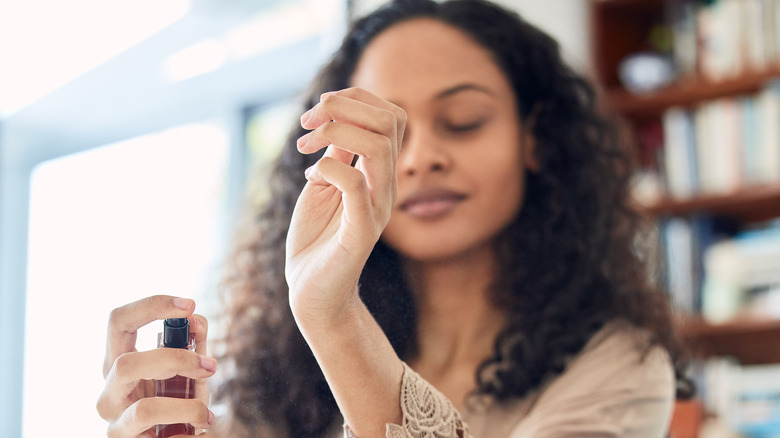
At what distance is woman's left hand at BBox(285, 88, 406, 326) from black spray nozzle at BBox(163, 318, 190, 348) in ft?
0.16

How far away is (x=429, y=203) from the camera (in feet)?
1.18

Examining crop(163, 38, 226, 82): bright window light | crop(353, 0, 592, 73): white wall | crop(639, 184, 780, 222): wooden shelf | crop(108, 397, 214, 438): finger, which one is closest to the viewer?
crop(108, 397, 214, 438): finger

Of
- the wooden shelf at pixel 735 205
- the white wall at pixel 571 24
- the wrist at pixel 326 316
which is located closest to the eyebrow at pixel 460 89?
the wrist at pixel 326 316

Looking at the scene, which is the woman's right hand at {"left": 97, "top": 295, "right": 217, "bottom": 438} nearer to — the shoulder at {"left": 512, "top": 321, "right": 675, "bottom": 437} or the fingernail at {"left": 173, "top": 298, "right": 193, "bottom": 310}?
the fingernail at {"left": 173, "top": 298, "right": 193, "bottom": 310}

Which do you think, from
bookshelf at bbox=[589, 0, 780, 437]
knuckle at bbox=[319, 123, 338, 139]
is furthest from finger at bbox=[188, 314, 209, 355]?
bookshelf at bbox=[589, 0, 780, 437]

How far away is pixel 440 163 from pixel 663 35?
71.3 inches

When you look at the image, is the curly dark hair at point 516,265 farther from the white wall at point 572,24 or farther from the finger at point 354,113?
the white wall at point 572,24

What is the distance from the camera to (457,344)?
0.39 metres

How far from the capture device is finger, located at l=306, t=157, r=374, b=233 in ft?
0.98

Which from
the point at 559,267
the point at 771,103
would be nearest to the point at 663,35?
the point at 771,103

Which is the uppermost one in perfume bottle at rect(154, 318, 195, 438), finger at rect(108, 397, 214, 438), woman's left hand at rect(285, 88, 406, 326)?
woman's left hand at rect(285, 88, 406, 326)

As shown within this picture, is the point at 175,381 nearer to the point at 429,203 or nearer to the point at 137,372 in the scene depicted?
the point at 137,372

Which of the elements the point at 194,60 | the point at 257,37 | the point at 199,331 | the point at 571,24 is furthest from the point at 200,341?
the point at 571,24

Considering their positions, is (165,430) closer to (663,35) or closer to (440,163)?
(440,163)
